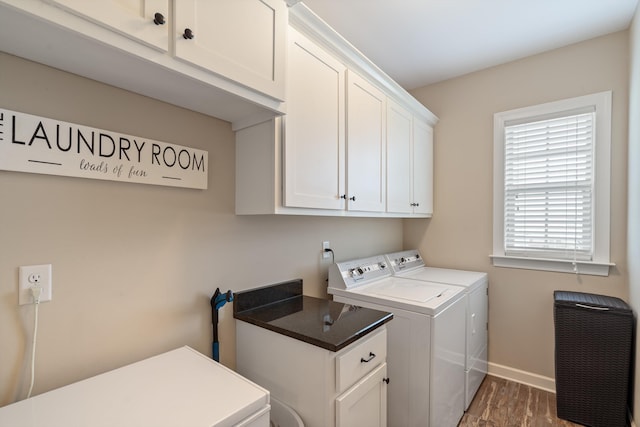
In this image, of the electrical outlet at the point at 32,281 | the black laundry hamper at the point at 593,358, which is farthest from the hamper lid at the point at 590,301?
the electrical outlet at the point at 32,281

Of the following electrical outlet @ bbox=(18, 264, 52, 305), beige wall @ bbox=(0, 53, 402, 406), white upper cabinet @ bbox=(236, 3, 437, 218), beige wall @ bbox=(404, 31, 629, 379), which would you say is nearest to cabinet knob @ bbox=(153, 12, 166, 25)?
beige wall @ bbox=(0, 53, 402, 406)

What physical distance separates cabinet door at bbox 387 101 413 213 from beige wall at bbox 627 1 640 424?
135cm

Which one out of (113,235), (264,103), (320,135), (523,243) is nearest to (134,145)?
(113,235)

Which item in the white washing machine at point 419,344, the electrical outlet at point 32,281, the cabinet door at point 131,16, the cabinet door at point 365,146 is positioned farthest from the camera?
the cabinet door at point 365,146

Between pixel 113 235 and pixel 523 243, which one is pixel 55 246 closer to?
pixel 113 235

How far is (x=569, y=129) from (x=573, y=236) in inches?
32.7

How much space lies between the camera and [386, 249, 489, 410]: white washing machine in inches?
85.8

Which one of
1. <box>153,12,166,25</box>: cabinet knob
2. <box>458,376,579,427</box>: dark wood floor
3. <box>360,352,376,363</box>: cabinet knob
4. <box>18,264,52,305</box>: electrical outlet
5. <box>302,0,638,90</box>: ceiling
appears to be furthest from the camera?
<box>458,376,579,427</box>: dark wood floor

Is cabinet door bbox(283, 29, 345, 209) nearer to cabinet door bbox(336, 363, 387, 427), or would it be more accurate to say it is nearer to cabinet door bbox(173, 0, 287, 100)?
cabinet door bbox(173, 0, 287, 100)

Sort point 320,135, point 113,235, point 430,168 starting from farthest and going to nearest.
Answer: point 430,168 < point 320,135 < point 113,235

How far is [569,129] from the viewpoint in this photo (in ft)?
7.79

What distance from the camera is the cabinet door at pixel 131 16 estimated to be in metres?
0.75

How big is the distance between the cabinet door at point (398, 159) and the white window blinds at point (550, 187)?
894mm

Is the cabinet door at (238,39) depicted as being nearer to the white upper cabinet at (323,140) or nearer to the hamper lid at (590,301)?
the white upper cabinet at (323,140)
